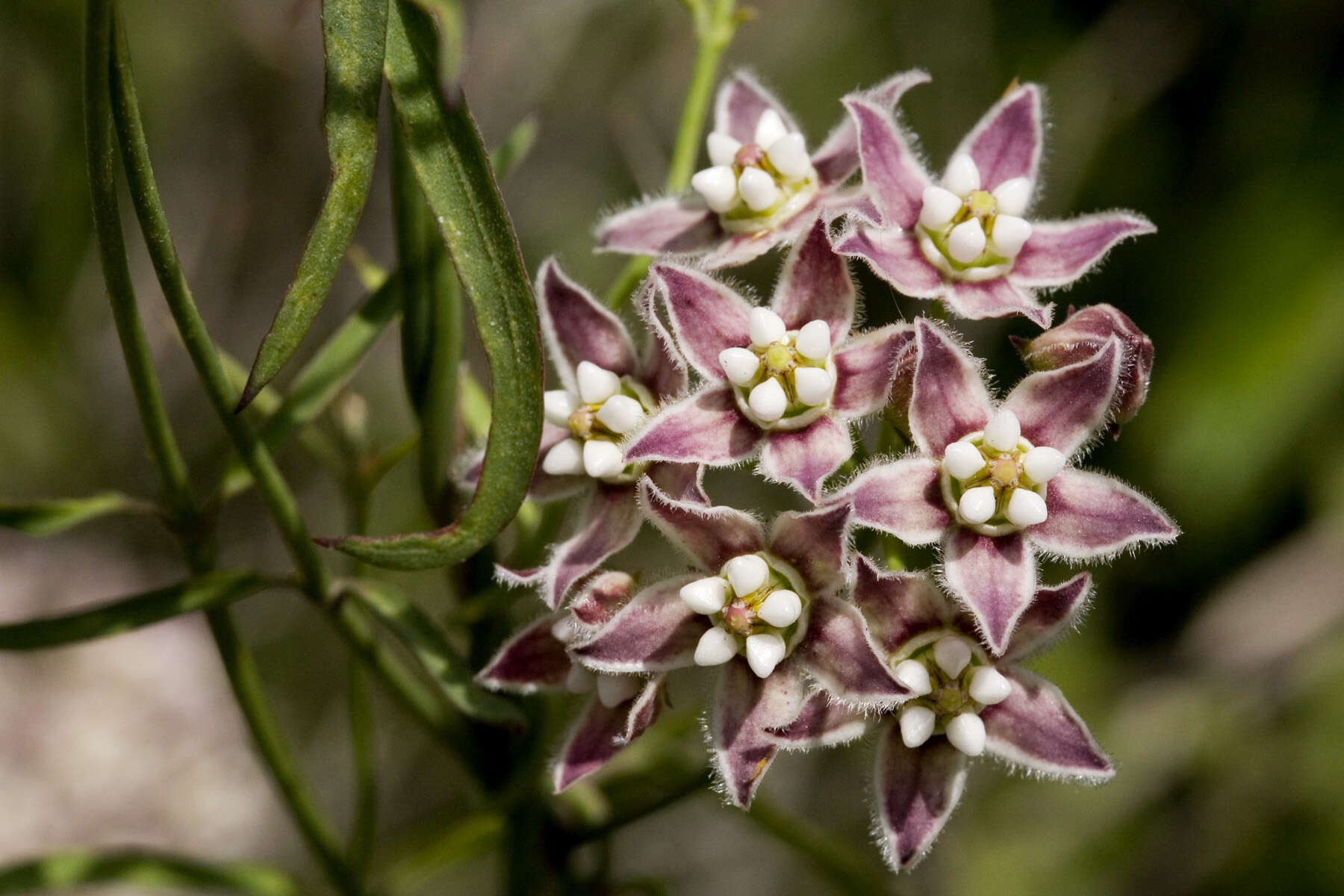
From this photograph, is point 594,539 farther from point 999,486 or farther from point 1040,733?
point 1040,733

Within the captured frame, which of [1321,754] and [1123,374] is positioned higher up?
[1123,374]

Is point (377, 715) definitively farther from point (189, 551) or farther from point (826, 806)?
point (189, 551)

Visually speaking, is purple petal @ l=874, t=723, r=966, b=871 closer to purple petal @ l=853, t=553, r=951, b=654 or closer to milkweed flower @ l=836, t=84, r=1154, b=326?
purple petal @ l=853, t=553, r=951, b=654

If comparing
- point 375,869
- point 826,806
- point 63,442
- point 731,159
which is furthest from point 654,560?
point 731,159

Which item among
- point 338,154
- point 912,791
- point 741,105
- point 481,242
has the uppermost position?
point 338,154

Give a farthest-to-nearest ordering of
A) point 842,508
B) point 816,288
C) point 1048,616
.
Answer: point 816,288 → point 1048,616 → point 842,508

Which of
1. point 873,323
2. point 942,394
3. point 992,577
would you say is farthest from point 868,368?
point 873,323

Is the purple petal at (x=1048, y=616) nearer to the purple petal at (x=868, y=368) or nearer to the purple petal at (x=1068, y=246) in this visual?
the purple petal at (x=868, y=368)
